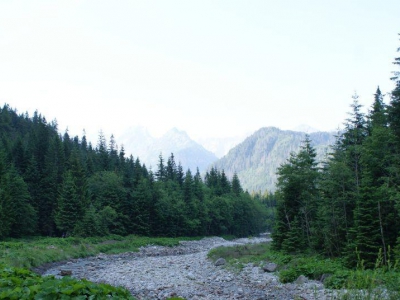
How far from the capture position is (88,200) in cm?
5872

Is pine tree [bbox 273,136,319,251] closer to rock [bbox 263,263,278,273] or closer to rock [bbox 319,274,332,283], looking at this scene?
rock [bbox 263,263,278,273]

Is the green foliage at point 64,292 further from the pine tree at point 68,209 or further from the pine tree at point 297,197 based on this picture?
the pine tree at point 68,209

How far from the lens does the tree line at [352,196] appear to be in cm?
2028

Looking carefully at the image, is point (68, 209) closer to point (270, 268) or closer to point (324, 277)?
point (270, 268)

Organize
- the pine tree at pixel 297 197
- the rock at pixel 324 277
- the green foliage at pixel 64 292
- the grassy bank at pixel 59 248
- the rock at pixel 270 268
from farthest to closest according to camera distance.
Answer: the pine tree at pixel 297 197 → the grassy bank at pixel 59 248 → the rock at pixel 270 268 → the rock at pixel 324 277 → the green foliage at pixel 64 292

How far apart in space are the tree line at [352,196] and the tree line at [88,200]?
32.9m

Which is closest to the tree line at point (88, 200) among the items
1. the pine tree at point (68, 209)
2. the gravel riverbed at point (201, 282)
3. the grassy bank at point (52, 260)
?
the pine tree at point (68, 209)

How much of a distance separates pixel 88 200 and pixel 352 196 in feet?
148

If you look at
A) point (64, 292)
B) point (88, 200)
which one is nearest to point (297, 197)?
point (64, 292)

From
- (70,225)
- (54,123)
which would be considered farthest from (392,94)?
(54,123)

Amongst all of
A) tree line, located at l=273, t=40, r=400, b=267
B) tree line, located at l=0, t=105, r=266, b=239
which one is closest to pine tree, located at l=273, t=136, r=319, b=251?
tree line, located at l=273, t=40, r=400, b=267

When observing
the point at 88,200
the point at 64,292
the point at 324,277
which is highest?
the point at 88,200

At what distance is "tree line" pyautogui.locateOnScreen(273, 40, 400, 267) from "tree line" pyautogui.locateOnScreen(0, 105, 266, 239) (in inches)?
1294

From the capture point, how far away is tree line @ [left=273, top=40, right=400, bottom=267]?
20281 mm
